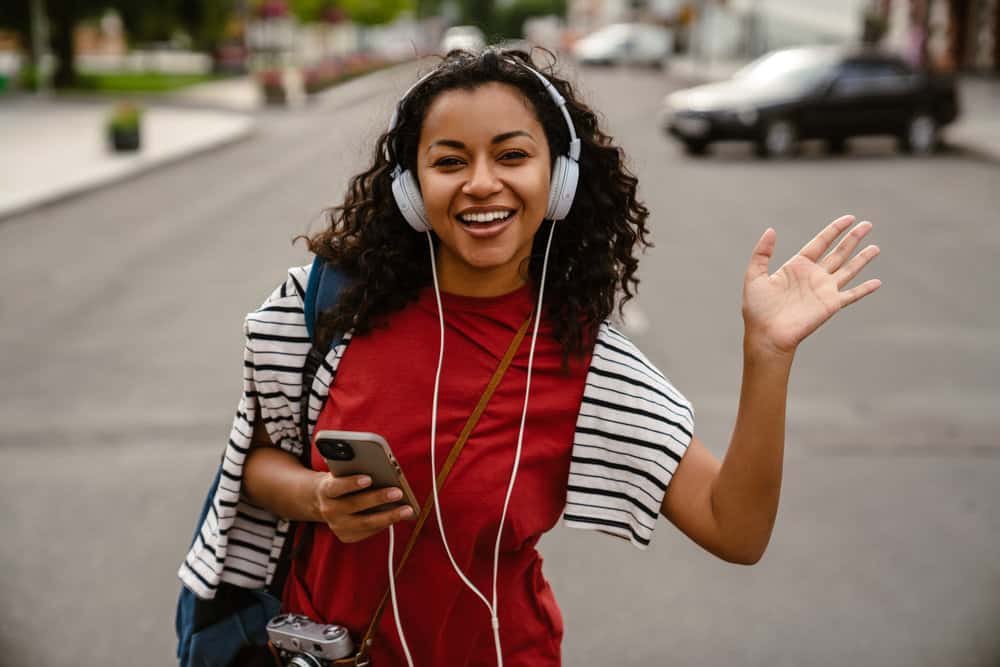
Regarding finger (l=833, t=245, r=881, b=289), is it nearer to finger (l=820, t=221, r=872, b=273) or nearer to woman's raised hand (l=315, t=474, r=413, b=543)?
finger (l=820, t=221, r=872, b=273)

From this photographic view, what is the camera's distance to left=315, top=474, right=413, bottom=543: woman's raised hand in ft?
5.27

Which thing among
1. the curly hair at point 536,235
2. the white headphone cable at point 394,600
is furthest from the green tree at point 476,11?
the white headphone cable at point 394,600

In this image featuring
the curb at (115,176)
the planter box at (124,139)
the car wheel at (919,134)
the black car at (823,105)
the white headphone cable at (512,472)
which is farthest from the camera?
the planter box at (124,139)

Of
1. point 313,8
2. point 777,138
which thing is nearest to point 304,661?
point 777,138

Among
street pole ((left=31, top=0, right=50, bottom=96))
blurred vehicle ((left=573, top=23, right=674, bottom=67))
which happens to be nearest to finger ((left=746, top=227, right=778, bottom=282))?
street pole ((left=31, top=0, right=50, bottom=96))

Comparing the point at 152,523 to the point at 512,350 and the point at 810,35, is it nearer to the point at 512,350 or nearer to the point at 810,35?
the point at 512,350

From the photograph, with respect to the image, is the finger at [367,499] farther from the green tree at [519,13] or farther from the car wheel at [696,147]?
the green tree at [519,13]

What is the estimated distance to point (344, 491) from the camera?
1.62m

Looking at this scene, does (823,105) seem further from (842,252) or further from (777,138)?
(842,252)

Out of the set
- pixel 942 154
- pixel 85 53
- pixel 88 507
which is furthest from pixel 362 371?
pixel 85 53

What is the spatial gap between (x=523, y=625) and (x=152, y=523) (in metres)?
3.03

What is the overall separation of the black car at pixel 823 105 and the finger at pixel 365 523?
16743 millimetres

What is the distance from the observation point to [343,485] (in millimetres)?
1615

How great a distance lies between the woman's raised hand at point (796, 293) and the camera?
1.74 m
